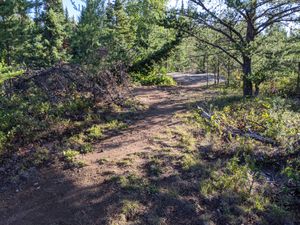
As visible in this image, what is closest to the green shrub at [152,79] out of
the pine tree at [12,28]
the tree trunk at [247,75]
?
the tree trunk at [247,75]

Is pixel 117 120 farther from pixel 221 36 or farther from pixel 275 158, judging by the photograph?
pixel 221 36

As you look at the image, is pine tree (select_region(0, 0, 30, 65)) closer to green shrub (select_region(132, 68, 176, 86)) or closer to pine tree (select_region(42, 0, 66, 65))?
pine tree (select_region(42, 0, 66, 65))

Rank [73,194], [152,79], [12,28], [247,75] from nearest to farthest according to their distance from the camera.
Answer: [73,194] < [247,75] < [12,28] < [152,79]

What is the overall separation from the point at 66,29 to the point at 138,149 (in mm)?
22445

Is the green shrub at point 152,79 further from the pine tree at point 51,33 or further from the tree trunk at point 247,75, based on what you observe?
the pine tree at point 51,33

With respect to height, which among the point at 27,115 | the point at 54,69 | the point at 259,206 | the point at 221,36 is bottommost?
the point at 259,206

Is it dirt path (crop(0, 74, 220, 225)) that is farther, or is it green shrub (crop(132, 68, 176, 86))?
green shrub (crop(132, 68, 176, 86))

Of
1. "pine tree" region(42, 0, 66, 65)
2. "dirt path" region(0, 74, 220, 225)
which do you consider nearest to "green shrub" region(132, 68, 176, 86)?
"dirt path" region(0, 74, 220, 225)

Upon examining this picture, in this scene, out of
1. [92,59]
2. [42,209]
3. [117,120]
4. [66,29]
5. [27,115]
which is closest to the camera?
[42,209]

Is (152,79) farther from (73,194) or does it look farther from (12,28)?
(73,194)

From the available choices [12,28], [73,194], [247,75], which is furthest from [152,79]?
[73,194]

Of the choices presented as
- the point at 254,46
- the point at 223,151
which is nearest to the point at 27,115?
the point at 223,151

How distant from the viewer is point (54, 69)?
6801 millimetres

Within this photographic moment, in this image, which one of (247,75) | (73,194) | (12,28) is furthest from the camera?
(12,28)
